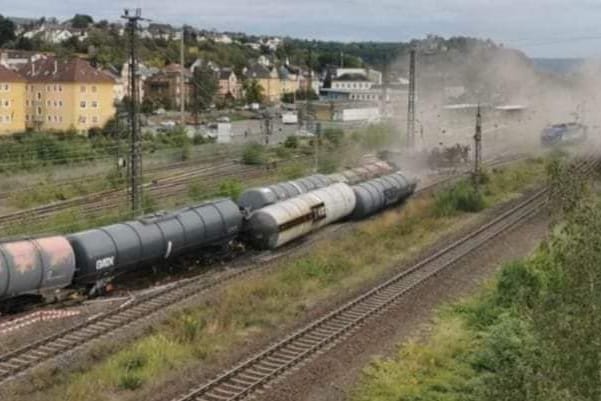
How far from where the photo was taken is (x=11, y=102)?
7544 centimetres

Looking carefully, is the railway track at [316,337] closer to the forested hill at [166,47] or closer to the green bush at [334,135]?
the green bush at [334,135]

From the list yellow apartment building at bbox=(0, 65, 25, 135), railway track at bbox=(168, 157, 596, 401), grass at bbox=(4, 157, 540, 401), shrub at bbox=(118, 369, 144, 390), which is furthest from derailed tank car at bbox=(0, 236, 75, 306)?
yellow apartment building at bbox=(0, 65, 25, 135)

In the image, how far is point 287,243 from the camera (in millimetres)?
30906

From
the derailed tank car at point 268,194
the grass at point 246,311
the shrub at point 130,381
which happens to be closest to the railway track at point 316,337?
the grass at point 246,311

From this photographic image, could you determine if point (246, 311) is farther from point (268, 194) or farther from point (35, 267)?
point (268, 194)

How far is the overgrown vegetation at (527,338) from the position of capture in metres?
A: 9.35

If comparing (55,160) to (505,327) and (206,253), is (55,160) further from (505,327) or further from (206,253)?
(505,327)

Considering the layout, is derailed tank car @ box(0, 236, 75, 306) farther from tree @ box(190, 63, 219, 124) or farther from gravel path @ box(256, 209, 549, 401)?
tree @ box(190, 63, 219, 124)

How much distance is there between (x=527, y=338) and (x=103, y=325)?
10078mm

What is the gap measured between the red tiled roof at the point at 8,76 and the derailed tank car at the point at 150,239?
52.8 meters

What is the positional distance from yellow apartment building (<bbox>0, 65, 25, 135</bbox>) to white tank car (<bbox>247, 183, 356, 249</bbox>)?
49.2 m

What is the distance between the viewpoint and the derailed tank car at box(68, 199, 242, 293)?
22.0 metres

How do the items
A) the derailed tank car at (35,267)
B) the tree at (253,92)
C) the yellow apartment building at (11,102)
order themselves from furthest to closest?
the tree at (253,92) < the yellow apartment building at (11,102) < the derailed tank car at (35,267)

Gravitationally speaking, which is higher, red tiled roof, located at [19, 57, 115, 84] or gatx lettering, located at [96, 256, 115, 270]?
red tiled roof, located at [19, 57, 115, 84]
